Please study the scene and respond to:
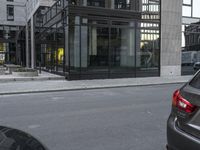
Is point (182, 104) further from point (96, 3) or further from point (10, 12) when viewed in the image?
point (10, 12)

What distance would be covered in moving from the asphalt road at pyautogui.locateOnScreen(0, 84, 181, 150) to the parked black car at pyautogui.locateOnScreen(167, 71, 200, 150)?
1.68 m

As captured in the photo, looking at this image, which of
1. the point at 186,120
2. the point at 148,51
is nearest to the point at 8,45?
the point at 148,51

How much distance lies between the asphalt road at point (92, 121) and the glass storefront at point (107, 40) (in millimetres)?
8058

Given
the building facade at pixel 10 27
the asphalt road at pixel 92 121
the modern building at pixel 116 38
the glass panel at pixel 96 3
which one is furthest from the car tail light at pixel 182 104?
the building facade at pixel 10 27

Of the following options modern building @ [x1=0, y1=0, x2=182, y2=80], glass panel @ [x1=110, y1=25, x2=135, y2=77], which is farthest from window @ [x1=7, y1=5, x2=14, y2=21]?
glass panel @ [x1=110, y1=25, x2=135, y2=77]

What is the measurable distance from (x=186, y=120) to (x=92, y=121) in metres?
4.12

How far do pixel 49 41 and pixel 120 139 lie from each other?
68.6 ft

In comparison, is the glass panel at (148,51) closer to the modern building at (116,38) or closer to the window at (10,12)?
the modern building at (116,38)

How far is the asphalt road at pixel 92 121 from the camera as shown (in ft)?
17.8

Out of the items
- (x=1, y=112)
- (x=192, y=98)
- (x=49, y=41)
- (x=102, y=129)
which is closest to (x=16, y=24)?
(x=49, y=41)

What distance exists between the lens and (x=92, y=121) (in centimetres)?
722

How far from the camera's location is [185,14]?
23.1 meters

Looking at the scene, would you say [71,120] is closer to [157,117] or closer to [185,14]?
[157,117]

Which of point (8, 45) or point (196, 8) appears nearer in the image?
point (196, 8)
